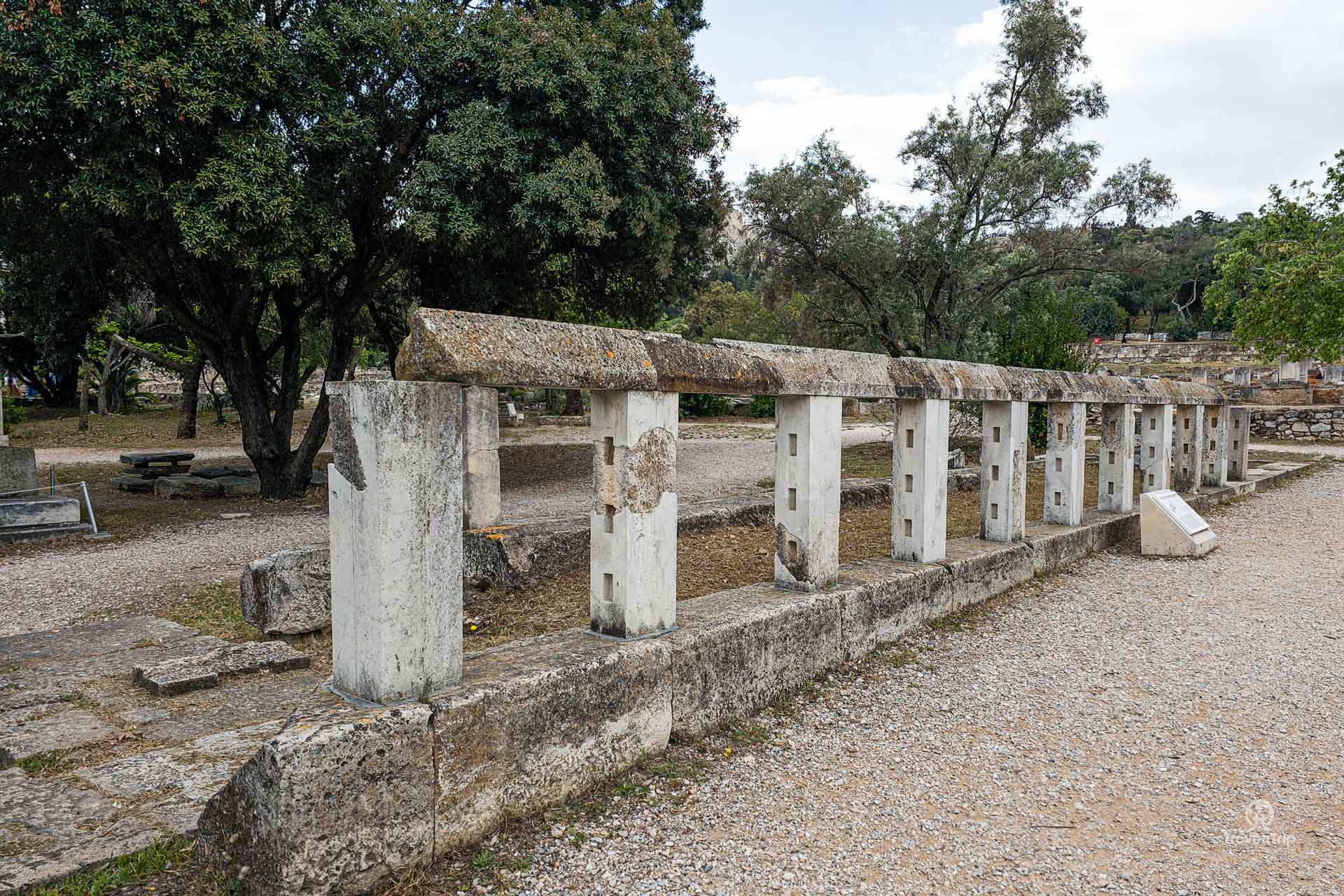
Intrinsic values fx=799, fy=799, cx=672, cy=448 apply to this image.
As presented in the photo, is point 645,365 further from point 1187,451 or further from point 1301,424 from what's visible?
point 1301,424

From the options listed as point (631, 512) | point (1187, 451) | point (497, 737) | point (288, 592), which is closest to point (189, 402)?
point (288, 592)

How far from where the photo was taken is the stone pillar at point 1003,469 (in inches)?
254

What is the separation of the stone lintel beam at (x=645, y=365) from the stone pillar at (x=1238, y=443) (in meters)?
9.19

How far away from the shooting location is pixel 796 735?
12.2ft

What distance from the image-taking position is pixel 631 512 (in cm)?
341

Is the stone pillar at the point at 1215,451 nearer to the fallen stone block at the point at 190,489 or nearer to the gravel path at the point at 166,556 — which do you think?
the gravel path at the point at 166,556

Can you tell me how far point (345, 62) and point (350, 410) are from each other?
818cm

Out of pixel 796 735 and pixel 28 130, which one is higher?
pixel 28 130

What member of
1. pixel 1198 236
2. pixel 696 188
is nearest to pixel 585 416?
pixel 696 188

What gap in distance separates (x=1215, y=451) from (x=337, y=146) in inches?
498

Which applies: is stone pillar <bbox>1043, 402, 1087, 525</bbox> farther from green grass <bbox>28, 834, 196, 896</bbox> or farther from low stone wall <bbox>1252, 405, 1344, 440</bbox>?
low stone wall <bbox>1252, 405, 1344, 440</bbox>

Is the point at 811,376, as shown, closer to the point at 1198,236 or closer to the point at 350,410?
the point at 350,410

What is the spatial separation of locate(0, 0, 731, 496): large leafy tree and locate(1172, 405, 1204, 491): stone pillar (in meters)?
7.30
